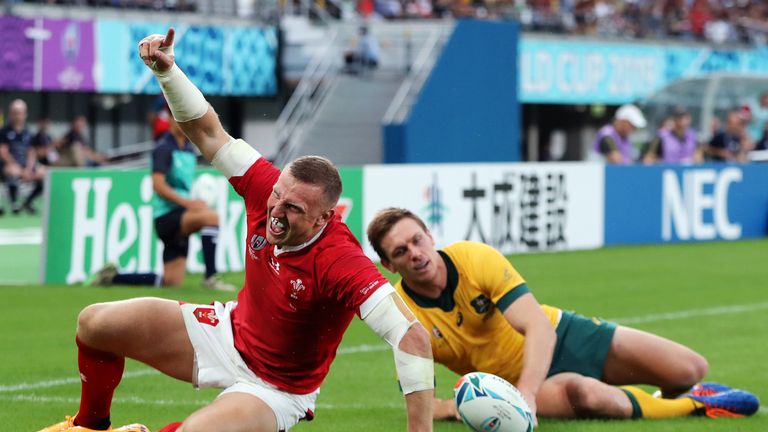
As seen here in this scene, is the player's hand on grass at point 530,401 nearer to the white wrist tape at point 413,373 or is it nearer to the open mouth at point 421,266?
the open mouth at point 421,266

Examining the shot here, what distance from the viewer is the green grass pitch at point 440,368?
7.28 m

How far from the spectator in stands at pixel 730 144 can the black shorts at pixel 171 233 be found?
1265 centimetres

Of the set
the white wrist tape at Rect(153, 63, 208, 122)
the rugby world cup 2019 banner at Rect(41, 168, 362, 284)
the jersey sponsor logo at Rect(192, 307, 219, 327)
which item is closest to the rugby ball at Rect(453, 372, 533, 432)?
the jersey sponsor logo at Rect(192, 307, 219, 327)

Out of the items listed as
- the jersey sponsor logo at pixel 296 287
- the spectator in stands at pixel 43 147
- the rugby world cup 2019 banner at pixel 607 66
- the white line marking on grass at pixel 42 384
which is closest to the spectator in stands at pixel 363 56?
the rugby world cup 2019 banner at pixel 607 66

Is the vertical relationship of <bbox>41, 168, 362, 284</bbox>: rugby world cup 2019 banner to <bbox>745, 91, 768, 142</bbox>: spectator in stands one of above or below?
below

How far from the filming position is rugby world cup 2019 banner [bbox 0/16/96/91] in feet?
88.7

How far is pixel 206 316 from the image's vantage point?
602cm

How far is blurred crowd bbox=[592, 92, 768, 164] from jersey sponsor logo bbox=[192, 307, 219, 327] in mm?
14027

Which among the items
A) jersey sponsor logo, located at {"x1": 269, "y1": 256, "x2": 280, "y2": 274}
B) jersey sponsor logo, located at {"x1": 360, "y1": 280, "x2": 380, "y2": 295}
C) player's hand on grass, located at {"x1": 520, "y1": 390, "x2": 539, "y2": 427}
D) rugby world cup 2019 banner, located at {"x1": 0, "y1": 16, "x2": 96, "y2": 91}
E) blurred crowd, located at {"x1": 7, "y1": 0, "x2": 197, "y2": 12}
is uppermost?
blurred crowd, located at {"x1": 7, "y1": 0, "x2": 197, "y2": 12}

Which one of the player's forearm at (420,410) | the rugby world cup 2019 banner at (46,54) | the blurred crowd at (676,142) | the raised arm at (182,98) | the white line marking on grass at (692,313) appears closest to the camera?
the player's forearm at (420,410)

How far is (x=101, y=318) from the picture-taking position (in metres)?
5.80

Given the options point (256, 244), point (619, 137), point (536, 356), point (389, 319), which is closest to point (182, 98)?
point (256, 244)

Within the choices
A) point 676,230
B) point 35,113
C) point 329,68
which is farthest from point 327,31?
point 676,230

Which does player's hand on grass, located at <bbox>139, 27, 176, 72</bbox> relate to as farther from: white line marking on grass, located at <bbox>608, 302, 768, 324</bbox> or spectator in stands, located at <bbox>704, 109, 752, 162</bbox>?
spectator in stands, located at <bbox>704, 109, 752, 162</bbox>
